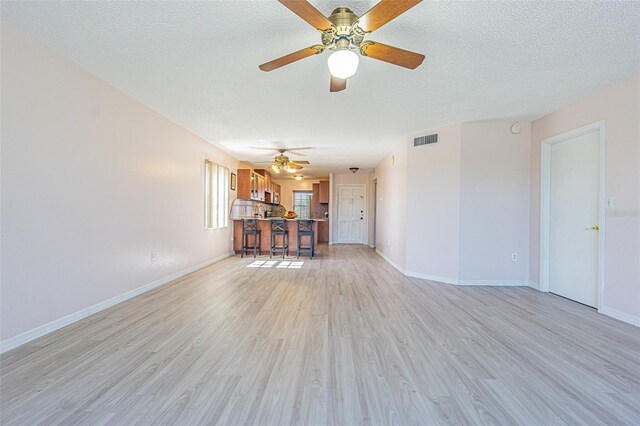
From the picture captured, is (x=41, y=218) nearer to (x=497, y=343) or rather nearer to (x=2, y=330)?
(x=2, y=330)

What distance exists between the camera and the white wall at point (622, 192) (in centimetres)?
258

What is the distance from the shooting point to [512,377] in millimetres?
1707

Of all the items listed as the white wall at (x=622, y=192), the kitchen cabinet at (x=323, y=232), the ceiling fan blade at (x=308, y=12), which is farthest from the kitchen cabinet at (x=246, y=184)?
the white wall at (x=622, y=192)

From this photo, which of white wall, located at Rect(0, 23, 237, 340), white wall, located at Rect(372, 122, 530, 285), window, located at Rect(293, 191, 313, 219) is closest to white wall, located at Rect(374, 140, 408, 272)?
white wall, located at Rect(372, 122, 530, 285)

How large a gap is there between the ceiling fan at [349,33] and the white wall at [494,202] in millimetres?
2611

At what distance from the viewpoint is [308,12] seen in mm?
1509

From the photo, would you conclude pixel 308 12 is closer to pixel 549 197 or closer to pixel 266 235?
pixel 549 197

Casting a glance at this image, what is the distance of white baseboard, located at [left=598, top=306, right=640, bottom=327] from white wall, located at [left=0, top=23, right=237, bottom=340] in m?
5.30

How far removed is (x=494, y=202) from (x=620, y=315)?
179 cm

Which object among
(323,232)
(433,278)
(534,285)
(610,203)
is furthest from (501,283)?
(323,232)

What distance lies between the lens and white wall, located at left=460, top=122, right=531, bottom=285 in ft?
12.9

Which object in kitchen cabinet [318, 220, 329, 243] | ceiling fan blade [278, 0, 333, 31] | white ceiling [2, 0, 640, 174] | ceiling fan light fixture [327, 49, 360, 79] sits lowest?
kitchen cabinet [318, 220, 329, 243]

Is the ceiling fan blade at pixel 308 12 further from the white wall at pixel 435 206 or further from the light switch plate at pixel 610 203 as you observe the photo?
the light switch plate at pixel 610 203

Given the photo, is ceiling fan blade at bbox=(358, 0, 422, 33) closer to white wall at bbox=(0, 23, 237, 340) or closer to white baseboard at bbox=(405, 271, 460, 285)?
white wall at bbox=(0, 23, 237, 340)
